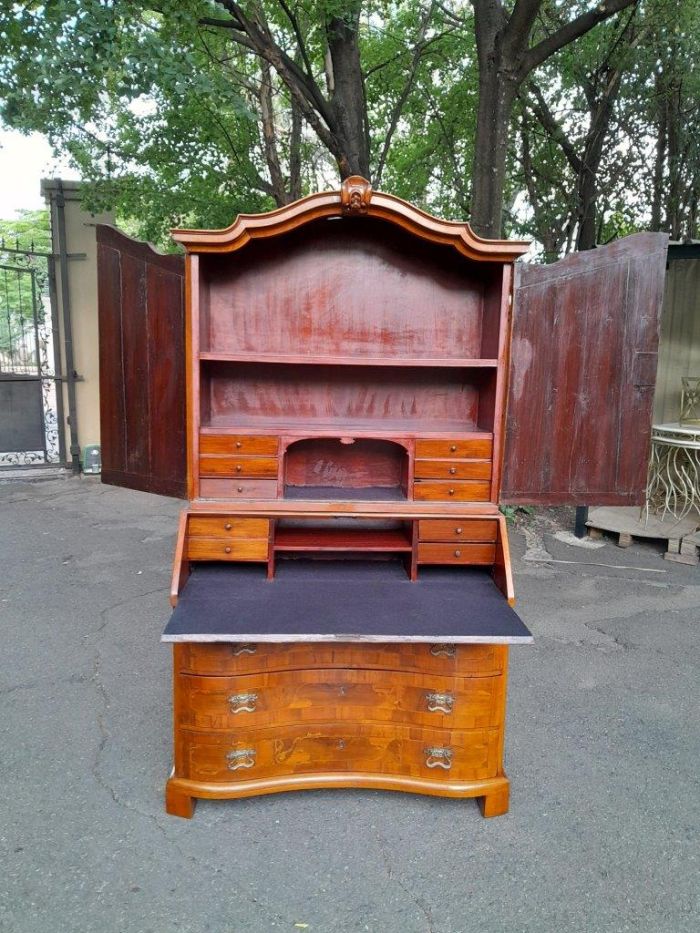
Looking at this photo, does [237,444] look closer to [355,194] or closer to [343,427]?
[343,427]

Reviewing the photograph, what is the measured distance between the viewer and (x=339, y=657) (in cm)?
222

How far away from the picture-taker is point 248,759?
7.23 ft

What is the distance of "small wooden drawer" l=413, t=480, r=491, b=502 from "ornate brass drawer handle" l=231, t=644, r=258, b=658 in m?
0.77

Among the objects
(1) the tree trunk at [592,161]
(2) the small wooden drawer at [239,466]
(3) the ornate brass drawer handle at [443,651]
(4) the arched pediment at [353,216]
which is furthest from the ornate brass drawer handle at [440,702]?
(1) the tree trunk at [592,161]

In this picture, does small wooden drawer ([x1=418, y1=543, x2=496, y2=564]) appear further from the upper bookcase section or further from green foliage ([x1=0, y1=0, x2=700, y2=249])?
green foliage ([x1=0, y1=0, x2=700, y2=249])

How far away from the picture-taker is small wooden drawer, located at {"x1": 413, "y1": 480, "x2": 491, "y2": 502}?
92.8 inches

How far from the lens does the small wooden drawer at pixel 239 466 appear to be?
2.30m

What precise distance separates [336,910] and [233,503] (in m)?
1.27

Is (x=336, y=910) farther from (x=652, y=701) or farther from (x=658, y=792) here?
(x=652, y=701)

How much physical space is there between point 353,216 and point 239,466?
0.95 meters

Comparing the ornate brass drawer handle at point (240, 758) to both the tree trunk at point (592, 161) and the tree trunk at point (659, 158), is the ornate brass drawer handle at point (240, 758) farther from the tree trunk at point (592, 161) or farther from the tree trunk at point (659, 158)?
A: the tree trunk at point (659, 158)

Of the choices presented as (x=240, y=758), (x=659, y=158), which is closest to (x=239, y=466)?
(x=240, y=758)

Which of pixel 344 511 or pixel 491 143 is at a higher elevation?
pixel 491 143

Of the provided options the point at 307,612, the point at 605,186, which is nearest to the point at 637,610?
the point at 307,612
